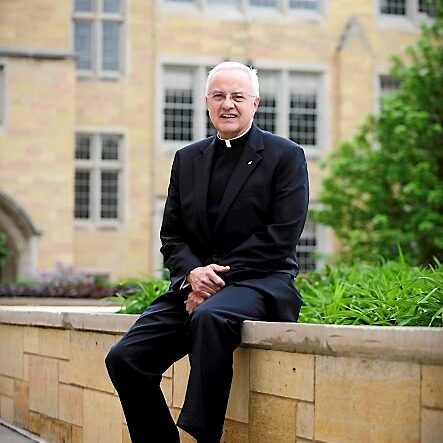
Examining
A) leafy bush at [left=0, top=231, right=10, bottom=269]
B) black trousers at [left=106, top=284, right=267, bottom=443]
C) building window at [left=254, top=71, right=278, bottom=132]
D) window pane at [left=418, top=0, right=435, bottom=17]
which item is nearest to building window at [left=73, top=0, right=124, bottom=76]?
building window at [left=254, top=71, right=278, bottom=132]

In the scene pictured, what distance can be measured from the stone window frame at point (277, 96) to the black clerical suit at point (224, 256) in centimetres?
2805

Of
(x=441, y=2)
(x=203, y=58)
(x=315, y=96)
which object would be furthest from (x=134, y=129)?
(x=441, y=2)

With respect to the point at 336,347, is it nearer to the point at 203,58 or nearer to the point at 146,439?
the point at 146,439

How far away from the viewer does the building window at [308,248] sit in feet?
116

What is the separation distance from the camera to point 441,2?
105 ft

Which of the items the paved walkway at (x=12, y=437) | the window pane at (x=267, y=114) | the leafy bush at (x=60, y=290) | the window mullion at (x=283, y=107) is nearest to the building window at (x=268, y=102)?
the window pane at (x=267, y=114)

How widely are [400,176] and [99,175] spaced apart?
8272mm

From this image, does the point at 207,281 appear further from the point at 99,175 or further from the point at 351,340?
the point at 99,175

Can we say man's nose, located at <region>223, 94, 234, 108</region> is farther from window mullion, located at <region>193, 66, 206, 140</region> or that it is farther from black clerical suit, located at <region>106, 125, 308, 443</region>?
window mullion, located at <region>193, 66, 206, 140</region>

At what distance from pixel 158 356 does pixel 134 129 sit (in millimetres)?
28560

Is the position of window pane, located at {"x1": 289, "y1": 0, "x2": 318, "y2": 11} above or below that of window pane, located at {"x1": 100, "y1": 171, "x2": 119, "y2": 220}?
above

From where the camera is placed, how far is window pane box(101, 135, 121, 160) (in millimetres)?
34438

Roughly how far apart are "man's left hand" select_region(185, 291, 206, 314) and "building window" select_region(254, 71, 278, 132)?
29.4 m

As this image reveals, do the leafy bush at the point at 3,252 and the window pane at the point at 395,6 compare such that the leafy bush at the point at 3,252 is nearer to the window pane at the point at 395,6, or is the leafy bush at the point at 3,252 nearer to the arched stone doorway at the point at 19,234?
the arched stone doorway at the point at 19,234
